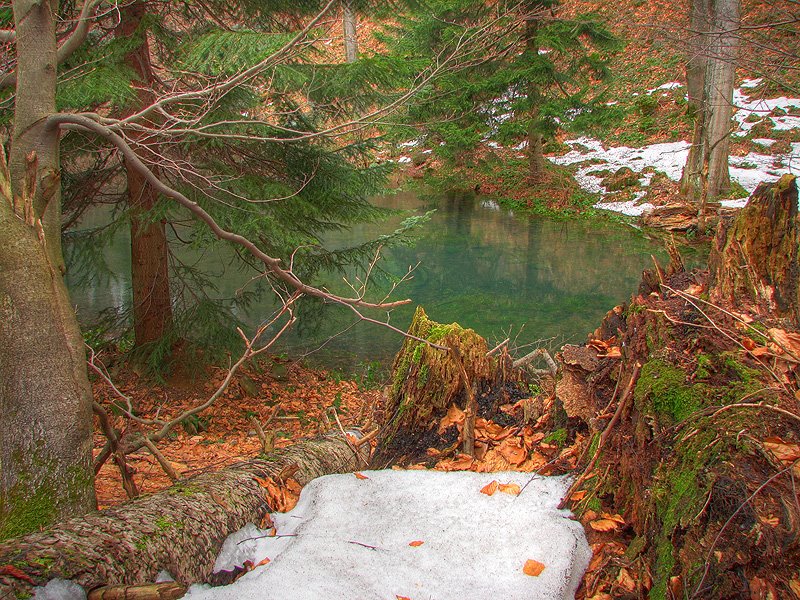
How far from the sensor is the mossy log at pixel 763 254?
10.2 feet

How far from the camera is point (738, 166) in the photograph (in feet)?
51.9

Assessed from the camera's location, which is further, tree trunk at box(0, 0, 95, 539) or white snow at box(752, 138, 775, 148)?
white snow at box(752, 138, 775, 148)

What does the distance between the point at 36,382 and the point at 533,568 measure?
8.46ft

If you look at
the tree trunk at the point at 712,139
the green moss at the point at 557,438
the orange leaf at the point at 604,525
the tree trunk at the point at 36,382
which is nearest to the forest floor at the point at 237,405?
the tree trunk at the point at 36,382

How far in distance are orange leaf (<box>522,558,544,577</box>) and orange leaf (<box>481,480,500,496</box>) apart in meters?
0.49

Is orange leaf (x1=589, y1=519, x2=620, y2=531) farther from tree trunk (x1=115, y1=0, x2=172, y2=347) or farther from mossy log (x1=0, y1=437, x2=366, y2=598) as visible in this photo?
tree trunk (x1=115, y1=0, x2=172, y2=347)

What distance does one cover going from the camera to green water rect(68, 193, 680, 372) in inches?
390

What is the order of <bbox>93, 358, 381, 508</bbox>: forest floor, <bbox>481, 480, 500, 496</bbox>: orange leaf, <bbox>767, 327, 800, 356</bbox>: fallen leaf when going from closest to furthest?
<bbox>767, 327, 800, 356</bbox>: fallen leaf → <bbox>481, 480, 500, 496</bbox>: orange leaf → <bbox>93, 358, 381, 508</bbox>: forest floor

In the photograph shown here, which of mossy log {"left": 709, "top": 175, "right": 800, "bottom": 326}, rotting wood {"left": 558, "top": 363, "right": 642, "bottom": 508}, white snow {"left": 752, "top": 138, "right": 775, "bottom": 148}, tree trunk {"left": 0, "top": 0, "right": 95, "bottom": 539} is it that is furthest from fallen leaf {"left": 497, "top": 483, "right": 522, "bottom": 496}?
white snow {"left": 752, "top": 138, "right": 775, "bottom": 148}

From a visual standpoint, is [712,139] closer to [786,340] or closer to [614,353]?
[614,353]

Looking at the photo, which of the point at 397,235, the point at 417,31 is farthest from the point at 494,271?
the point at 417,31

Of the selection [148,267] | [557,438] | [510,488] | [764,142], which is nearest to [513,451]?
[557,438]

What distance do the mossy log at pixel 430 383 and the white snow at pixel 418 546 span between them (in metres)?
0.70

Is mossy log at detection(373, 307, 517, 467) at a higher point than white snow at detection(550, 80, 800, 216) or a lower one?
lower
